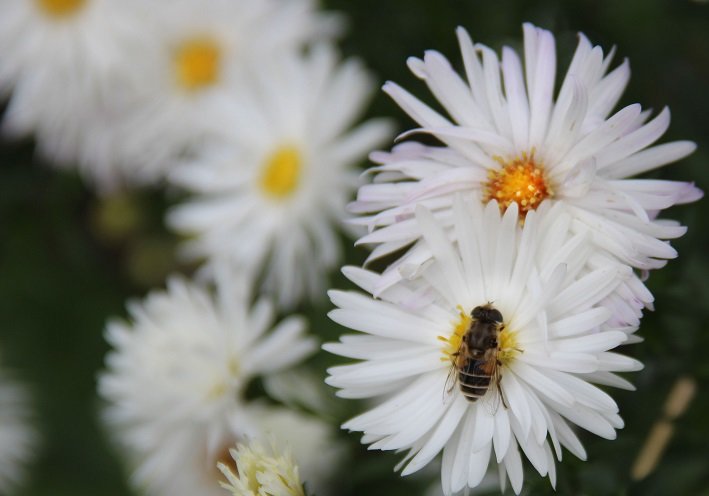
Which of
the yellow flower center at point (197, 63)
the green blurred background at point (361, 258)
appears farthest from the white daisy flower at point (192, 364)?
the yellow flower center at point (197, 63)

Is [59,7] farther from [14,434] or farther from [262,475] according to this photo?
[262,475]

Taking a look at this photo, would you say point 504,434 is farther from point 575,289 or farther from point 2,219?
point 2,219

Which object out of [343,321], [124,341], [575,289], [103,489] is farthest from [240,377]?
[103,489]

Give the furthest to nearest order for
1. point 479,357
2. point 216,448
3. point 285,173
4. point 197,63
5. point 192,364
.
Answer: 1. point 197,63
2. point 285,173
3. point 216,448
4. point 192,364
5. point 479,357

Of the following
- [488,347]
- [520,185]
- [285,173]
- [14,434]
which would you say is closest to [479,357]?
[488,347]

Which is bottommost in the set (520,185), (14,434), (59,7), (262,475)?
(14,434)

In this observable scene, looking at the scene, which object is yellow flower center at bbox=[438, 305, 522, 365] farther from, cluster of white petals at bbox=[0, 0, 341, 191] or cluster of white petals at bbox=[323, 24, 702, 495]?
cluster of white petals at bbox=[0, 0, 341, 191]
